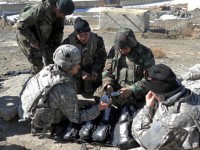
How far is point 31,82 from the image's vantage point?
218 inches

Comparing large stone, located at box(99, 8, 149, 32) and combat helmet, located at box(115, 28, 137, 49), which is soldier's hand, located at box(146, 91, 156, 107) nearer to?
combat helmet, located at box(115, 28, 137, 49)

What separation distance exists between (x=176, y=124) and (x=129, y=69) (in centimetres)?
225

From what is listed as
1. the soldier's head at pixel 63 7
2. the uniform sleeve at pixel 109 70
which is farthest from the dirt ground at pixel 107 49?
the soldier's head at pixel 63 7

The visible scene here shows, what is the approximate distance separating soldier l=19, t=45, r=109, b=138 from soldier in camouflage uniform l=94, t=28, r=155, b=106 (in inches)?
29.9

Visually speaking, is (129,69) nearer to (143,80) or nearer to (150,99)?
(143,80)

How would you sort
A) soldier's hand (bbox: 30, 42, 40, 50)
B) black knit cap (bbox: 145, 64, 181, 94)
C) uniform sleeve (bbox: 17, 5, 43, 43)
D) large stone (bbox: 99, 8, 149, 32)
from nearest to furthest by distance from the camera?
black knit cap (bbox: 145, 64, 181, 94) → uniform sleeve (bbox: 17, 5, 43, 43) → soldier's hand (bbox: 30, 42, 40, 50) → large stone (bbox: 99, 8, 149, 32)

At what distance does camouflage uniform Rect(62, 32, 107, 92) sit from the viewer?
6.86 m

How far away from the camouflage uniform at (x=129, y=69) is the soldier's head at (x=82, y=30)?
57 centimetres

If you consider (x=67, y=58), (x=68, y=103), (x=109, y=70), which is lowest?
(x=68, y=103)

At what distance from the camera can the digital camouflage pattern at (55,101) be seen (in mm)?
5230

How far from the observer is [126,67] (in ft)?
20.5

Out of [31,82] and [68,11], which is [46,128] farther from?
[68,11]

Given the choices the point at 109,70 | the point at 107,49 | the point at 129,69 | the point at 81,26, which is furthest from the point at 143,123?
the point at 107,49

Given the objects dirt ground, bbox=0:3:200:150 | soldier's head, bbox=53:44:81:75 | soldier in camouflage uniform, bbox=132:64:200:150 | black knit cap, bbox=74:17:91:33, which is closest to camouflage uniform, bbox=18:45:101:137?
soldier's head, bbox=53:44:81:75
